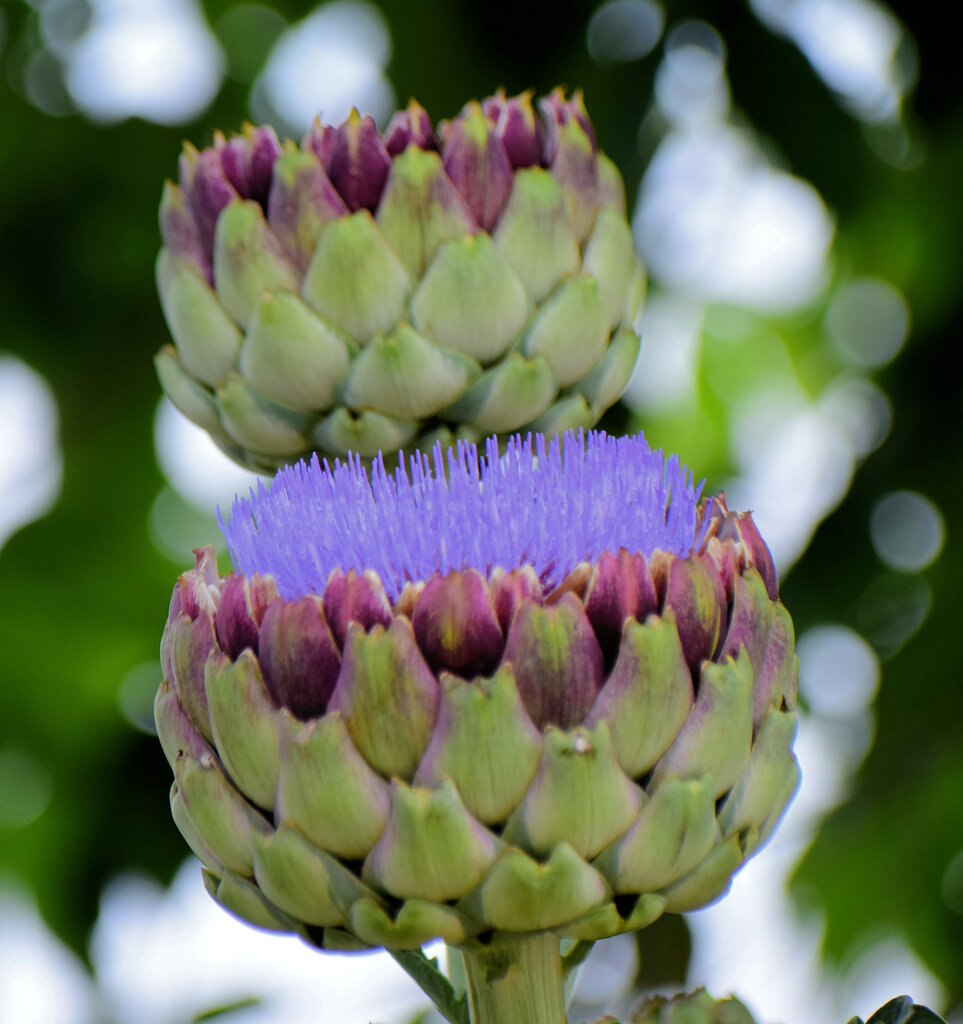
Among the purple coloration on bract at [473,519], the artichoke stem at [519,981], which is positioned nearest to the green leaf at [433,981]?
the artichoke stem at [519,981]

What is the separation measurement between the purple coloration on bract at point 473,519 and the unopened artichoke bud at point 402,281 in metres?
0.06

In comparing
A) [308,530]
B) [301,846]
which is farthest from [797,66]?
[301,846]

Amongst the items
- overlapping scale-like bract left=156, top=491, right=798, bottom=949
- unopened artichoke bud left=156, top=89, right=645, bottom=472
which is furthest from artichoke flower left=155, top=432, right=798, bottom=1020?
unopened artichoke bud left=156, top=89, right=645, bottom=472

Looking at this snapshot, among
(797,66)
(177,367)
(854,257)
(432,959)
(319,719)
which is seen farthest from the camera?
(854,257)

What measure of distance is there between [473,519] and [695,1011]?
24 cm

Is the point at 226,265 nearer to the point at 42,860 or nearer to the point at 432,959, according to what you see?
the point at 432,959

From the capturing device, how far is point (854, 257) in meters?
1.47

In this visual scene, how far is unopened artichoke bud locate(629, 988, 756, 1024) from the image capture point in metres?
0.58

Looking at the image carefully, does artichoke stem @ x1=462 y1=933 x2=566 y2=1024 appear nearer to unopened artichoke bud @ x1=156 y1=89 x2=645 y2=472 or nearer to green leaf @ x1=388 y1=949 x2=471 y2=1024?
green leaf @ x1=388 y1=949 x2=471 y2=1024

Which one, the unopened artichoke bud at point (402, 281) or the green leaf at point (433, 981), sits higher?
the unopened artichoke bud at point (402, 281)

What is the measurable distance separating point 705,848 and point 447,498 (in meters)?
0.17

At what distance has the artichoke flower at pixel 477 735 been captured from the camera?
47cm

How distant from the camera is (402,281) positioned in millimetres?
609

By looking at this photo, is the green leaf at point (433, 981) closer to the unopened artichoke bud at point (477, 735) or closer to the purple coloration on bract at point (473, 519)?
the unopened artichoke bud at point (477, 735)
